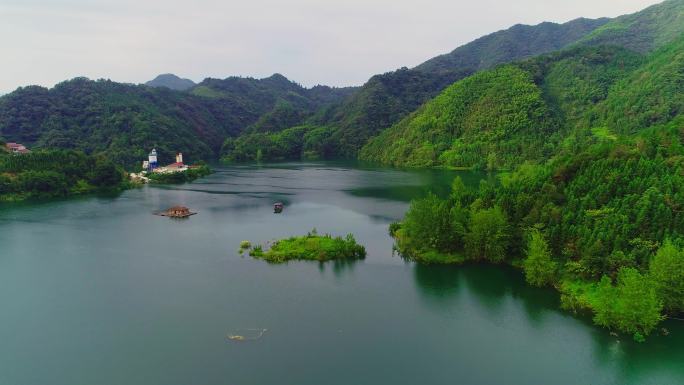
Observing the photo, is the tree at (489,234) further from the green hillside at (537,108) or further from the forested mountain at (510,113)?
the forested mountain at (510,113)

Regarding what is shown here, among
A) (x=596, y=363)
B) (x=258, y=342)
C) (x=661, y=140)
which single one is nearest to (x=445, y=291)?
(x=596, y=363)

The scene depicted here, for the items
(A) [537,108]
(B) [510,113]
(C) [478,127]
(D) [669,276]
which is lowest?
A: (D) [669,276]

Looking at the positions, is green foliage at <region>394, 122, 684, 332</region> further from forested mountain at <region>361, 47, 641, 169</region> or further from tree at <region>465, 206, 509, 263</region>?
forested mountain at <region>361, 47, 641, 169</region>

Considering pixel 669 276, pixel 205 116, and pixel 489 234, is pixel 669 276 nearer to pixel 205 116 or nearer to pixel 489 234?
pixel 489 234

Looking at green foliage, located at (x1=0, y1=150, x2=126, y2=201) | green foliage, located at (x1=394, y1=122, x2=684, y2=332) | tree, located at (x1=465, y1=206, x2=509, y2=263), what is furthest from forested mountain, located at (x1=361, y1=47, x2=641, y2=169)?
green foliage, located at (x1=0, y1=150, x2=126, y2=201)

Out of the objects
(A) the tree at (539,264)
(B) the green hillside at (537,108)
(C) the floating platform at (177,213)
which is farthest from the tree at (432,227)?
(B) the green hillside at (537,108)

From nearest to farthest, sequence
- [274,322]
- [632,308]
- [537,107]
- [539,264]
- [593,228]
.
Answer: [632,308] < [274,322] < [539,264] < [593,228] < [537,107]

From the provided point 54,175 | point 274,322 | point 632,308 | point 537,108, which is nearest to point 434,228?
point 632,308
